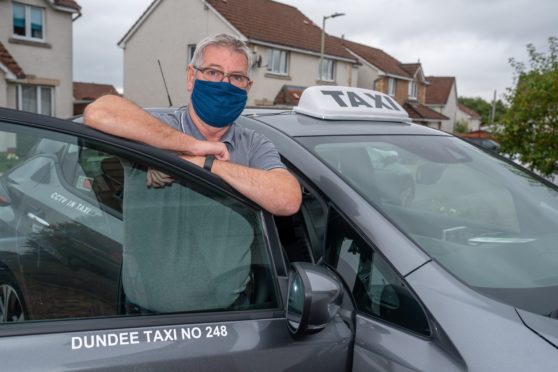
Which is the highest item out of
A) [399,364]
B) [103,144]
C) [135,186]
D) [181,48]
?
[181,48]

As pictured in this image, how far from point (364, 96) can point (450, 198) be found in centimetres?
77

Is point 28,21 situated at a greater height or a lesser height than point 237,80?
greater

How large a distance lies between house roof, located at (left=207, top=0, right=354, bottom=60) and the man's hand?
23.5 meters

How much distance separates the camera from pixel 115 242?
1.56m

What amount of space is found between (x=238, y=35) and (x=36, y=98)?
29.3 feet

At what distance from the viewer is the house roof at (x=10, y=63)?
17469 mm

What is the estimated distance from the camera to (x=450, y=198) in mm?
2318

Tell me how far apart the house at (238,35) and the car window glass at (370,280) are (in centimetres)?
2288

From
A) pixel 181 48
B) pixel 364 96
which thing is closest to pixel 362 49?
pixel 181 48

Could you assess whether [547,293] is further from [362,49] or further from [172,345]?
[362,49]

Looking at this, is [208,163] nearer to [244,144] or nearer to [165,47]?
[244,144]

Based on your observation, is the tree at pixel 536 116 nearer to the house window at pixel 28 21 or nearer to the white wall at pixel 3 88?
the white wall at pixel 3 88

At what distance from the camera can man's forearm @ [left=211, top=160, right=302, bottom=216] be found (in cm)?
166

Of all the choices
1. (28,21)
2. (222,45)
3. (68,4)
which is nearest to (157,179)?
(222,45)
